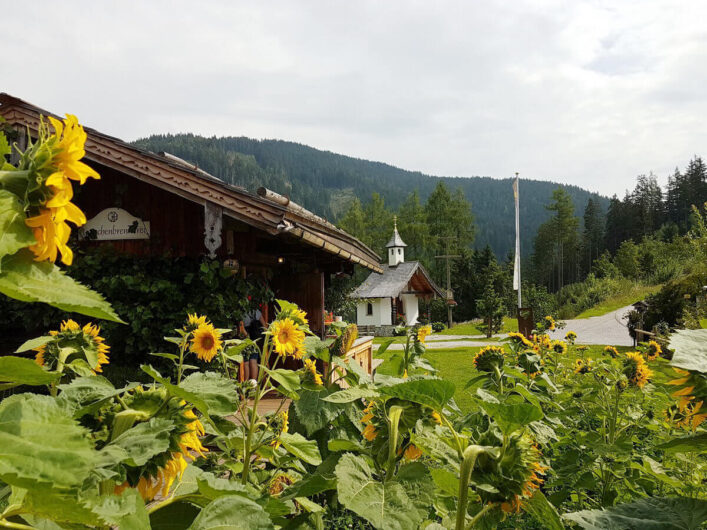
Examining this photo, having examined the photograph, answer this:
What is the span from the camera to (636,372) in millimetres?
2562

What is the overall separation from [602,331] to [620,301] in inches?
504

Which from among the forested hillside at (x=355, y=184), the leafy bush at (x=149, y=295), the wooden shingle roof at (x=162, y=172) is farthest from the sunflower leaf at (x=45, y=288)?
the forested hillside at (x=355, y=184)

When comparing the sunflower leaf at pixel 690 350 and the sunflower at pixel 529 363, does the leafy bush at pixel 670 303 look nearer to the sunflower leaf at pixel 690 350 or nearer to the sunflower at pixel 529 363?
the sunflower at pixel 529 363

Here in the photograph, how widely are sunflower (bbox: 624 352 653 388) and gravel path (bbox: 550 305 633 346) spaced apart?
12856 mm

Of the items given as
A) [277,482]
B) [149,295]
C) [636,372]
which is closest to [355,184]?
[149,295]

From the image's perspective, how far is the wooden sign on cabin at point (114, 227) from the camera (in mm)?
5657

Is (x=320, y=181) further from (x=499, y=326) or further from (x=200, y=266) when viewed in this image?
(x=200, y=266)

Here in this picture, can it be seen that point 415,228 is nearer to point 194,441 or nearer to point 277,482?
point 277,482

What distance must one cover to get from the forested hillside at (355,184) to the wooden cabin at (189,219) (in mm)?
87801

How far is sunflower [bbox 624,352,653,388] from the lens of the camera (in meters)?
2.54

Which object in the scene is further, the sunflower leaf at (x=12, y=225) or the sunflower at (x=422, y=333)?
the sunflower at (x=422, y=333)

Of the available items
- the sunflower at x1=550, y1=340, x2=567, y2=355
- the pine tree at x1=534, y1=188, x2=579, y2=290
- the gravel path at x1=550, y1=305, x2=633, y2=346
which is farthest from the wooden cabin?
the pine tree at x1=534, y1=188, x2=579, y2=290

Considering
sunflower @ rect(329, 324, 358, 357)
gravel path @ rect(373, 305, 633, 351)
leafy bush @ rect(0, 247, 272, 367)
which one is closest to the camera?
sunflower @ rect(329, 324, 358, 357)

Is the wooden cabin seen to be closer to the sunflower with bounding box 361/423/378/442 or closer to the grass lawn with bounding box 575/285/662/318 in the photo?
the sunflower with bounding box 361/423/378/442
